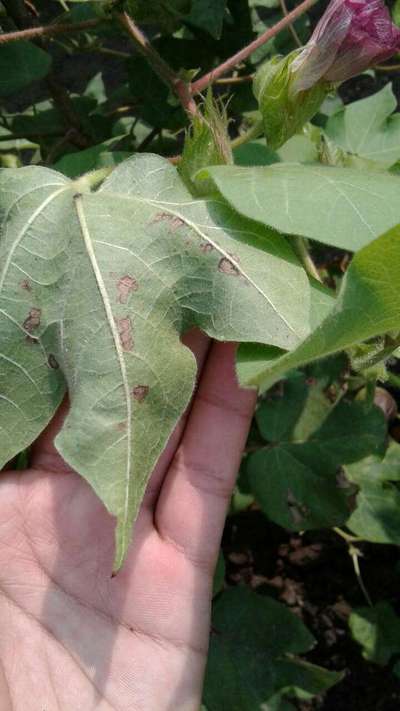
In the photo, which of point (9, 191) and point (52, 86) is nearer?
point (9, 191)

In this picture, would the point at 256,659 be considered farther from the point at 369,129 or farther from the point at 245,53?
the point at 245,53

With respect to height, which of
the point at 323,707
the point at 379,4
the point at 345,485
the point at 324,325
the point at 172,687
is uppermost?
the point at 379,4

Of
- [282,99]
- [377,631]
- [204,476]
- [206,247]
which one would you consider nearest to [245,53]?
[282,99]

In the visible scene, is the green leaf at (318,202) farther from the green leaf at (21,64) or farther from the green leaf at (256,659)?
the green leaf at (256,659)

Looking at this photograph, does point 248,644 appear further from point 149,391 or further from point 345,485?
point 149,391

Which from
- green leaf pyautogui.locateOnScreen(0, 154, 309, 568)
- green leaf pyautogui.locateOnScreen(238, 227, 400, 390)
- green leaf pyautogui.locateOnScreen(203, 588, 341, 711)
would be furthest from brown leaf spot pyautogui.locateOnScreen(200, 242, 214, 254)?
green leaf pyautogui.locateOnScreen(203, 588, 341, 711)

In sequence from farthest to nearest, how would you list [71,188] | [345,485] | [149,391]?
1. [345,485]
2. [71,188]
3. [149,391]

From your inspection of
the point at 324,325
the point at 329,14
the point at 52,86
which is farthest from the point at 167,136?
the point at 324,325
